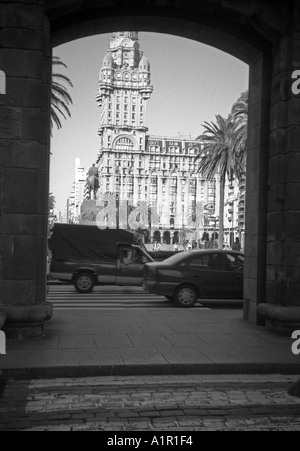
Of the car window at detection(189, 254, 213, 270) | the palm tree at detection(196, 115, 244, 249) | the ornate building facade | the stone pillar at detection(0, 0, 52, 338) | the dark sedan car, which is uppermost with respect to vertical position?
the ornate building facade

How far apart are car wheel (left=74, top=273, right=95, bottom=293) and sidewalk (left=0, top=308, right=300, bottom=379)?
23.8 ft

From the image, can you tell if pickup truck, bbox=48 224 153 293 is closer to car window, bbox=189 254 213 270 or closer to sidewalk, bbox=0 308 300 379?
car window, bbox=189 254 213 270

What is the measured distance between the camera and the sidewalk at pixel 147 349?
23.4 feet

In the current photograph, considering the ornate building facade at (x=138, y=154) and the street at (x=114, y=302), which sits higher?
the ornate building facade at (x=138, y=154)

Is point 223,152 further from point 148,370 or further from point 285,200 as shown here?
point 148,370

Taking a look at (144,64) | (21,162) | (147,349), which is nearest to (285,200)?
(147,349)

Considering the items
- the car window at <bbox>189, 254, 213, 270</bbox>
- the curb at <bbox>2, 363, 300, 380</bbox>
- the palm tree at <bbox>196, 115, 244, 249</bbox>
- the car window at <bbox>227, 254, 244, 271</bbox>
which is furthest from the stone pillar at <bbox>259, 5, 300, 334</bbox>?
the palm tree at <bbox>196, 115, 244, 249</bbox>

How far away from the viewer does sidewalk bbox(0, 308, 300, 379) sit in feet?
23.4

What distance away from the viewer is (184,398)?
598 cm

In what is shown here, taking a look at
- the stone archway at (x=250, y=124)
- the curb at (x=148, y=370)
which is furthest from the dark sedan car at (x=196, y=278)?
the curb at (x=148, y=370)

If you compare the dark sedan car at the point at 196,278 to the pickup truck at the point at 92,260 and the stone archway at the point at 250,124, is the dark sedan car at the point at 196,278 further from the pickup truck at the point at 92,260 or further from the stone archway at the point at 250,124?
the pickup truck at the point at 92,260

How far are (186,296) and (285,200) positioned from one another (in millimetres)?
5451

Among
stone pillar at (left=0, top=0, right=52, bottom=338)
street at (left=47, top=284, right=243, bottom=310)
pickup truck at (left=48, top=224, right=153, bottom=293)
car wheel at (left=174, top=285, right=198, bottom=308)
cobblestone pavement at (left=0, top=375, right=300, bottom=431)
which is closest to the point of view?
cobblestone pavement at (left=0, top=375, right=300, bottom=431)

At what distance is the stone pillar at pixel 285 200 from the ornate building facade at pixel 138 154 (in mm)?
148214
